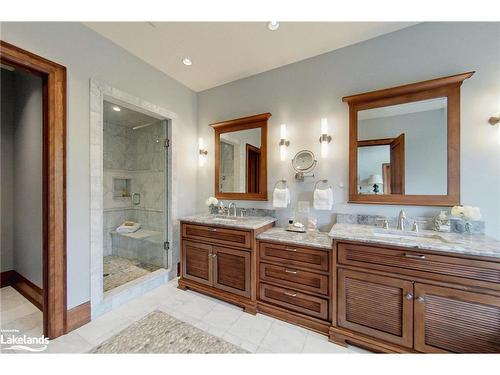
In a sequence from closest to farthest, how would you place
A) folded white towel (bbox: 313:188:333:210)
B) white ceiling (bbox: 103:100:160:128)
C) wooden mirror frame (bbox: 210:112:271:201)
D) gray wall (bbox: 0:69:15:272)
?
1. folded white towel (bbox: 313:188:333:210)
2. gray wall (bbox: 0:69:15:272)
3. wooden mirror frame (bbox: 210:112:271:201)
4. white ceiling (bbox: 103:100:160:128)

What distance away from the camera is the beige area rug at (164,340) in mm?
1447

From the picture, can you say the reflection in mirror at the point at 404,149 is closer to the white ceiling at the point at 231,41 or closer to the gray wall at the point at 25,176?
the white ceiling at the point at 231,41

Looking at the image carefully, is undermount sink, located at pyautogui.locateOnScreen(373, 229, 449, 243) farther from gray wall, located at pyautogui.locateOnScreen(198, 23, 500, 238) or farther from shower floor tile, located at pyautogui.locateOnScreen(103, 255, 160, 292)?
shower floor tile, located at pyautogui.locateOnScreen(103, 255, 160, 292)

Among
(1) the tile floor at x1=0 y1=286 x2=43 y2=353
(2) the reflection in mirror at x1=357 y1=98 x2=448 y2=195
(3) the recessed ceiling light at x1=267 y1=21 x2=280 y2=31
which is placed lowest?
(1) the tile floor at x1=0 y1=286 x2=43 y2=353

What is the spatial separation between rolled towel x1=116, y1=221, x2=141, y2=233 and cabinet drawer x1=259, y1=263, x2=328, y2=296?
268cm

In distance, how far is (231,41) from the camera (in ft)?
6.44

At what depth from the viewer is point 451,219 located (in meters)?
1.63

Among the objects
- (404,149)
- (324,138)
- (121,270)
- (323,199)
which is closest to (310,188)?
(323,199)

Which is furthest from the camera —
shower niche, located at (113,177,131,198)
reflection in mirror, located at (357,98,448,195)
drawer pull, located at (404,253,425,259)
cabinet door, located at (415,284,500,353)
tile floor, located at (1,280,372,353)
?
shower niche, located at (113,177,131,198)

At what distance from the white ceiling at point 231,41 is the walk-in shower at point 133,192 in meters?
0.89

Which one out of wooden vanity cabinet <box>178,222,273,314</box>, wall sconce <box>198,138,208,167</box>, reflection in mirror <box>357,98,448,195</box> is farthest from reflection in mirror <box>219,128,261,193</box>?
reflection in mirror <box>357,98,448,195</box>

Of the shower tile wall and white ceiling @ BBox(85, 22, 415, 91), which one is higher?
white ceiling @ BBox(85, 22, 415, 91)

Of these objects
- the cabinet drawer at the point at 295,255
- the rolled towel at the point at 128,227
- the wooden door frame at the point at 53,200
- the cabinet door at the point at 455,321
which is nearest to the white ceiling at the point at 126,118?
the wooden door frame at the point at 53,200

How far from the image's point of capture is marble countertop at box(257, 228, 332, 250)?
65.1 inches
